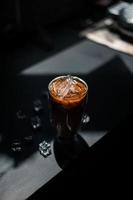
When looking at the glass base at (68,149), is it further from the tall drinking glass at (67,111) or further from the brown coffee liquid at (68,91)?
the brown coffee liquid at (68,91)

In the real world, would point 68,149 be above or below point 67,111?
below

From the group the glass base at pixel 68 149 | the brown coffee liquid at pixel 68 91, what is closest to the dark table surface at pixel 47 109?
the glass base at pixel 68 149

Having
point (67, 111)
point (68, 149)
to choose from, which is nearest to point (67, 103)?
point (67, 111)

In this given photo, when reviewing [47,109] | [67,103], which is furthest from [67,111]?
[47,109]

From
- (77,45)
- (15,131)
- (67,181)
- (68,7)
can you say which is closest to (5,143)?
(15,131)

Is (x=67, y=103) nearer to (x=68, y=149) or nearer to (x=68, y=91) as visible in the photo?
(x=68, y=91)

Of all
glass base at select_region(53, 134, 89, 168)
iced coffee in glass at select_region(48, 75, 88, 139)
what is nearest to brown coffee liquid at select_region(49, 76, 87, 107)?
iced coffee in glass at select_region(48, 75, 88, 139)

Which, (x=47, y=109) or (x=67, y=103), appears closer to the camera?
(x=67, y=103)
